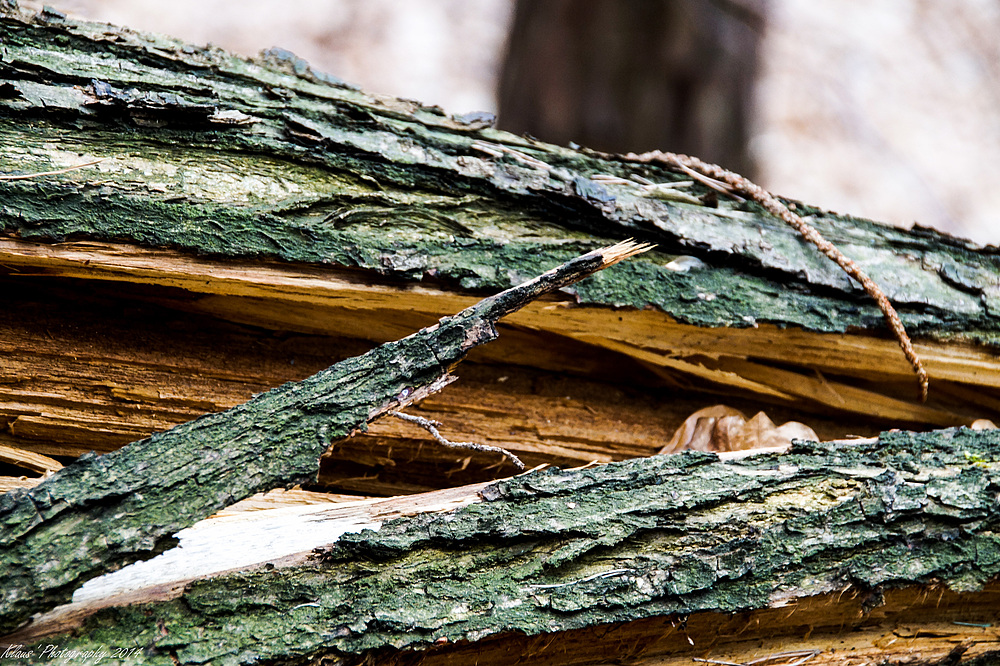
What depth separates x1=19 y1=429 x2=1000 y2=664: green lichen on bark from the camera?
1.04 meters

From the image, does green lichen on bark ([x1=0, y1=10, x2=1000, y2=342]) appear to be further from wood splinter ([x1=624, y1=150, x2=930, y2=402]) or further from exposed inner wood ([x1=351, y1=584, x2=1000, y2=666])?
exposed inner wood ([x1=351, y1=584, x2=1000, y2=666])

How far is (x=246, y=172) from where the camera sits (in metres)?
1.34

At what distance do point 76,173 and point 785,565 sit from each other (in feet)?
4.95

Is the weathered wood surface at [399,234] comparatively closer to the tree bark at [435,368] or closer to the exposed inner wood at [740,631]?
the tree bark at [435,368]

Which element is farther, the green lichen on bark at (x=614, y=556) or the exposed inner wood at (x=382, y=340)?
the exposed inner wood at (x=382, y=340)

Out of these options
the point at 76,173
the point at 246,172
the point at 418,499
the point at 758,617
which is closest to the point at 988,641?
the point at 758,617

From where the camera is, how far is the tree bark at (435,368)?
3.46 feet

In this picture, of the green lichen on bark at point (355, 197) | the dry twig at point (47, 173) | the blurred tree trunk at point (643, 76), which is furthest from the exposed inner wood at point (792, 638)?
the blurred tree trunk at point (643, 76)

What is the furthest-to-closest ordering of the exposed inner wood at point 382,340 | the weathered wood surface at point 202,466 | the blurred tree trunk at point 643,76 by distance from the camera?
1. the blurred tree trunk at point 643,76
2. the exposed inner wood at point 382,340
3. the weathered wood surface at point 202,466

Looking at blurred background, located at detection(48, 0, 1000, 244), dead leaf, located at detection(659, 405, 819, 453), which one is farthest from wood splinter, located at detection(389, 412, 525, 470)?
blurred background, located at detection(48, 0, 1000, 244)

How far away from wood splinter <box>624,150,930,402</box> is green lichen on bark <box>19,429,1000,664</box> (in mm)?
238

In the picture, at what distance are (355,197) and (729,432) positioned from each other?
3.30 ft

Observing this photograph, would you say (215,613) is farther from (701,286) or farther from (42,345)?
(701,286)

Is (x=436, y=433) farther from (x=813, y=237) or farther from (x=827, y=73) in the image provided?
(x=827, y=73)
